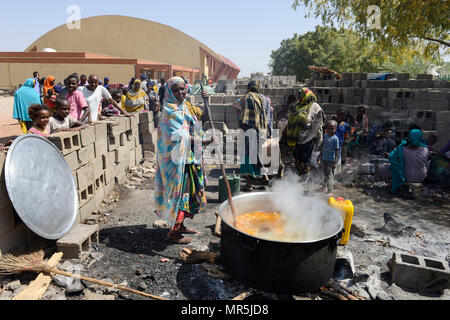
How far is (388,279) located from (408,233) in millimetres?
1226

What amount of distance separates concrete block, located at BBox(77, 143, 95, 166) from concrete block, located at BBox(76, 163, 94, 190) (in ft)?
0.25

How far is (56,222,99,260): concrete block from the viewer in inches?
139

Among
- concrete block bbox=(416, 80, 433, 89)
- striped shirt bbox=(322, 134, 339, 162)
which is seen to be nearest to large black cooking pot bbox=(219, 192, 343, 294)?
striped shirt bbox=(322, 134, 339, 162)

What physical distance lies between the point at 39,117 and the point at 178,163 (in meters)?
1.70

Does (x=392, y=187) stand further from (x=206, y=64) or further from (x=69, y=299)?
(x=206, y=64)

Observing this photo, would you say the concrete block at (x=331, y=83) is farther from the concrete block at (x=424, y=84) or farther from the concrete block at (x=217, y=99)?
the concrete block at (x=217, y=99)

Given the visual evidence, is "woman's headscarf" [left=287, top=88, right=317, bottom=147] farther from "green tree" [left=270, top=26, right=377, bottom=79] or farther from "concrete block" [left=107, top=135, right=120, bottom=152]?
"green tree" [left=270, top=26, right=377, bottom=79]

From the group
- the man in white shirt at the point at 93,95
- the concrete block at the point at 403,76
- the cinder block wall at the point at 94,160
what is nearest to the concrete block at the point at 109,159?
the cinder block wall at the point at 94,160

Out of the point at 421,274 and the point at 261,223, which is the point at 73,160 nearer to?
the point at 261,223

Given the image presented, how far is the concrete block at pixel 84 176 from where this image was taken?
14.7 feet

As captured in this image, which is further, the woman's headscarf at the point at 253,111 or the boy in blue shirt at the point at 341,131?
the boy in blue shirt at the point at 341,131

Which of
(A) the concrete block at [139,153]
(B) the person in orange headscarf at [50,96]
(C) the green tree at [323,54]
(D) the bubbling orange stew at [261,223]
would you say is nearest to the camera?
(D) the bubbling orange stew at [261,223]

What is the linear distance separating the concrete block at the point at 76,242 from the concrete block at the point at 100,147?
165 centimetres
